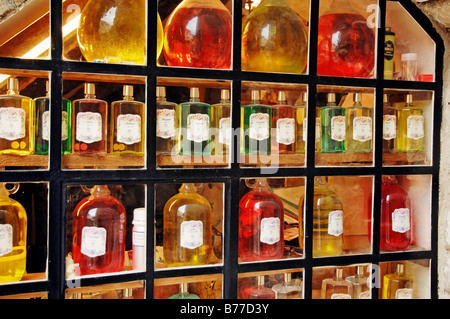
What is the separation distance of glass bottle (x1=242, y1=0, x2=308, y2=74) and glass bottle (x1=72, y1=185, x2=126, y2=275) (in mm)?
596

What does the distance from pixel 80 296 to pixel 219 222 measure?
441mm

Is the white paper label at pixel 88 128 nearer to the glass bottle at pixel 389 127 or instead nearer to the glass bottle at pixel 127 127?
the glass bottle at pixel 127 127

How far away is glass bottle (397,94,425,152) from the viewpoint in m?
1.47

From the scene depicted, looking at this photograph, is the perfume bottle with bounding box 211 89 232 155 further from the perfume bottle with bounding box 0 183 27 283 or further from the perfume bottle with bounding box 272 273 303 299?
the perfume bottle with bounding box 0 183 27 283

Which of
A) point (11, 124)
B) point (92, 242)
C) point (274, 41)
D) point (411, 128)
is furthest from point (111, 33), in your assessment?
point (411, 128)

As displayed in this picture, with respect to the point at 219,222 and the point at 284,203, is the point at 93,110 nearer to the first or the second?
the point at 219,222

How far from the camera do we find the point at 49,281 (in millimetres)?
1147

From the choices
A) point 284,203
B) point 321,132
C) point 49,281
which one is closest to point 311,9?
point 321,132

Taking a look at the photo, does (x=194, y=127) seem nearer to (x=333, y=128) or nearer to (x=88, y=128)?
(x=88, y=128)

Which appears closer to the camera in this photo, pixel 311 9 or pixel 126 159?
pixel 126 159

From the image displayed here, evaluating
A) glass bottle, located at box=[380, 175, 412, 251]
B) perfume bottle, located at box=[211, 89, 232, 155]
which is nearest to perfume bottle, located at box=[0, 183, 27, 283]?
perfume bottle, located at box=[211, 89, 232, 155]

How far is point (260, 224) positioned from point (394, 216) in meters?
0.48

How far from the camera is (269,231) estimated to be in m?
1.35
